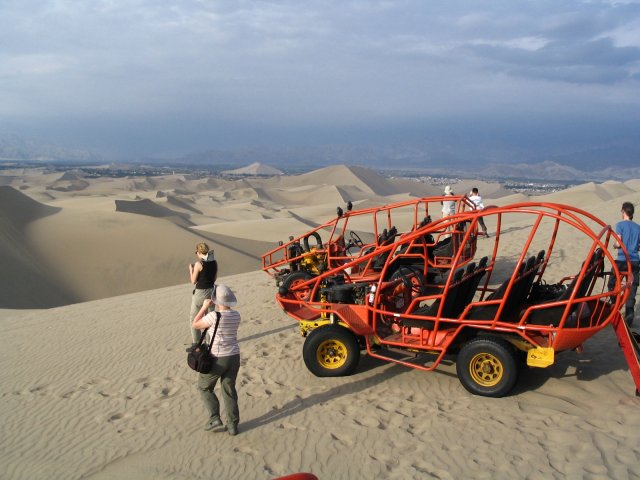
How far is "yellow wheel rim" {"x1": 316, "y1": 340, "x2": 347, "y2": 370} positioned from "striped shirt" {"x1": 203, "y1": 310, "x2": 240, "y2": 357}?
165 centimetres

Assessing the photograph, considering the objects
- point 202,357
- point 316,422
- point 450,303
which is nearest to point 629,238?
point 450,303

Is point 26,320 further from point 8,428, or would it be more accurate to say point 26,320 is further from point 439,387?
point 439,387

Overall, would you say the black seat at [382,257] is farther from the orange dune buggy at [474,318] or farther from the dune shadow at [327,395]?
the dune shadow at [327,395]

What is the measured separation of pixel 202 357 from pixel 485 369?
279 centimetres

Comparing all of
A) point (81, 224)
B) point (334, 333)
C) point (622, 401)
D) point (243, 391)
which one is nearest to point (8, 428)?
point (243, 391)

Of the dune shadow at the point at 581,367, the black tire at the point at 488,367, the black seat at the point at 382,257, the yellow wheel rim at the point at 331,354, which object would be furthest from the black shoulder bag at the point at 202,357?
the black seat at the point at 382,257

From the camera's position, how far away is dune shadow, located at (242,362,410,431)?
17.7 ft

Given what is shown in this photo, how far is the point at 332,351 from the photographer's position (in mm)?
6254

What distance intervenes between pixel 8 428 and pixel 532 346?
18.0ft

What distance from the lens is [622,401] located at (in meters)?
5.12

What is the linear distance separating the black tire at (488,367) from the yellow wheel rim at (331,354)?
1.35 metres

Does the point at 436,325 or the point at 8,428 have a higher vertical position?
the point at 436,325

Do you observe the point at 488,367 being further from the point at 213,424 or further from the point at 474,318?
the point at 213,424

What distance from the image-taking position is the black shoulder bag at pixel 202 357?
4641 millimetres
